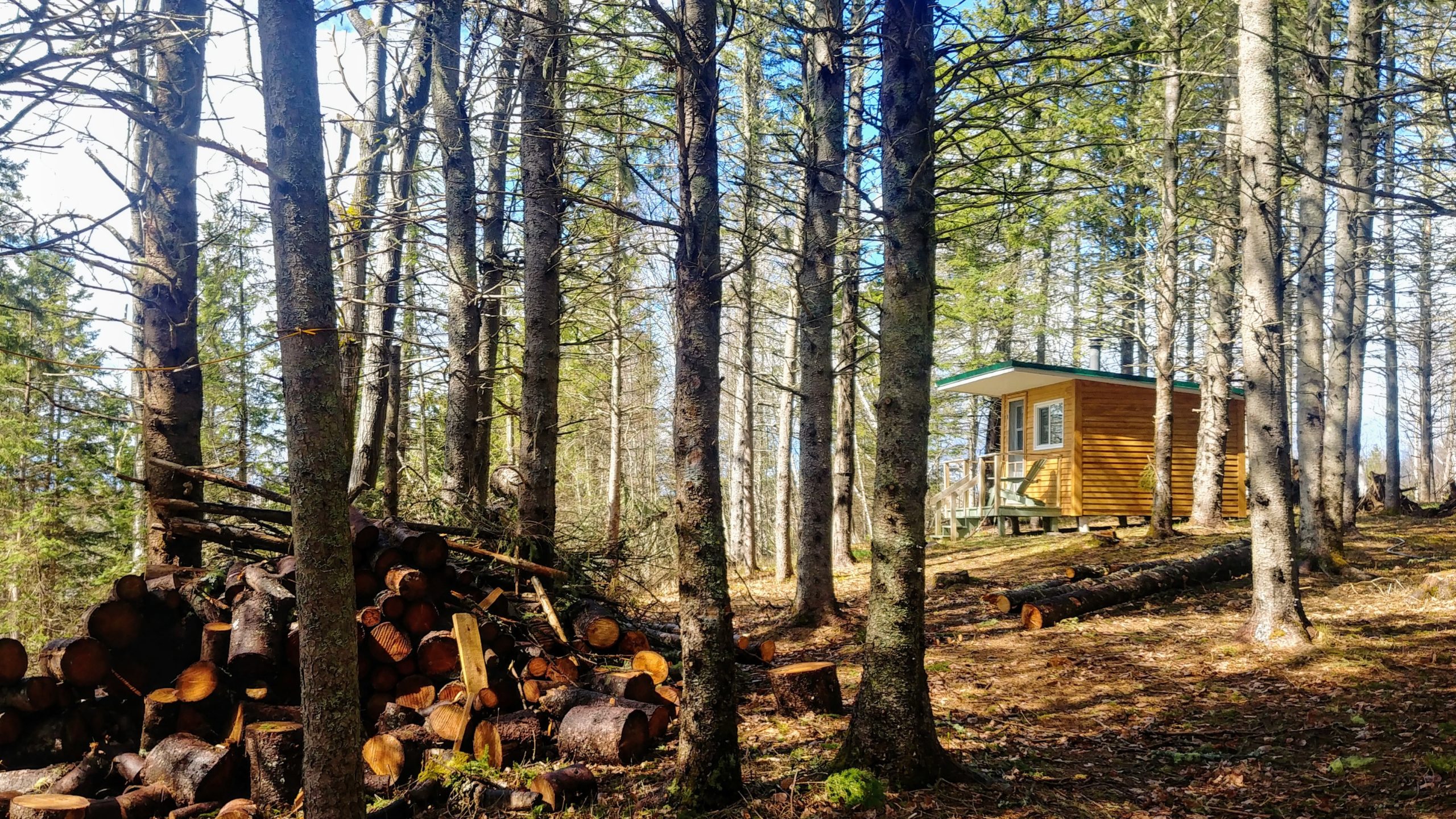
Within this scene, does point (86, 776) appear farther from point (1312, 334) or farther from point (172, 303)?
point (1312, 334)

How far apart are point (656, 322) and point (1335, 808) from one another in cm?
1967

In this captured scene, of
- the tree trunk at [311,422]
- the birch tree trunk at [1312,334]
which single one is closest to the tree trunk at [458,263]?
the tree trunk at [311,422]

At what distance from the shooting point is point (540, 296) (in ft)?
23.1

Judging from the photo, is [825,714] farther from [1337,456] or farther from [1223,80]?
[1223,80]

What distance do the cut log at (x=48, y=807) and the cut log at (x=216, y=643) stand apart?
1045 millimetres

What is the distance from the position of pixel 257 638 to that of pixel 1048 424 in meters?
17.9

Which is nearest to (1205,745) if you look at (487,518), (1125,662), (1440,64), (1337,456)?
(1125,662)

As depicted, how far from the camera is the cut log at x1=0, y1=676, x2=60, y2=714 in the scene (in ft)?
16.7

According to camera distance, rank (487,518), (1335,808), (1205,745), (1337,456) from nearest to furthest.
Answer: (1335,808) < (1205,745) < (487,518) < (1337,456)

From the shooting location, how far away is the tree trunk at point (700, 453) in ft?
13.4

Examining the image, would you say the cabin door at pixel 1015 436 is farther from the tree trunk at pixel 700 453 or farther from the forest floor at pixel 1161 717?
the tree trunk at pixel 700 453

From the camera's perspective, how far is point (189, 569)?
6008 millimetres

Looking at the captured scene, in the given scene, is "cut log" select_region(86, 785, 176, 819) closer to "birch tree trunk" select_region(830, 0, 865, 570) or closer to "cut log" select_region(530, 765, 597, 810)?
"cut log" select_region(530, 765, 597, 810)

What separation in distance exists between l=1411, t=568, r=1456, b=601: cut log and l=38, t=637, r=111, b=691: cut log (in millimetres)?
11596
